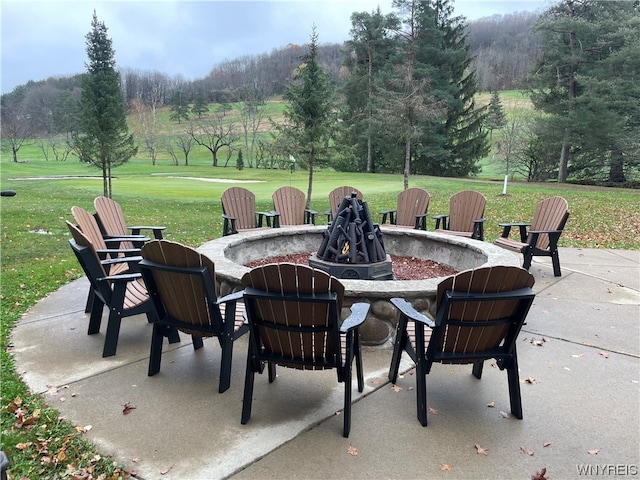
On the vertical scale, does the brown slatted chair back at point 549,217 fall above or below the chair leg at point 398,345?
above

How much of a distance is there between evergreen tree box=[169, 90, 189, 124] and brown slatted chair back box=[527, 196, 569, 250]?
53299 mm

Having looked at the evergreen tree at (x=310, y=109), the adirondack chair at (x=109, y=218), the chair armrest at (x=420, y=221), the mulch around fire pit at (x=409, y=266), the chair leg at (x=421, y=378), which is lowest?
the mulch around fire pit at (x=409, y=266)

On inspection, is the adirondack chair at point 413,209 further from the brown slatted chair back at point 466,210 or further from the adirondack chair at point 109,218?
the adirondack chair at point 109,218

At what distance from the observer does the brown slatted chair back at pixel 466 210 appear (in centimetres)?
675

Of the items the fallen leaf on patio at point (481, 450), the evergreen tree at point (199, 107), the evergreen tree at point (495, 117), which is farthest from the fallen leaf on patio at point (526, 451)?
the evergreen tree at point (199, 107)

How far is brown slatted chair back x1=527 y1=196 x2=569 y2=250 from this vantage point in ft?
18.8

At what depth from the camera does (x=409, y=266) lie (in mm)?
5809

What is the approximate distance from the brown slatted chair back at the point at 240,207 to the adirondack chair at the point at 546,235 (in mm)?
3730

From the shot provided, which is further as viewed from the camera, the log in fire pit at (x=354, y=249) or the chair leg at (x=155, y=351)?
the log in fire pit at (x=354, y=249)

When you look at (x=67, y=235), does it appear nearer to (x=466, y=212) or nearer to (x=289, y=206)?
(x=289, y=206)

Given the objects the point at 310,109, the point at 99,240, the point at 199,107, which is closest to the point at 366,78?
the point at 310,109

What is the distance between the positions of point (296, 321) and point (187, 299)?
849 mm

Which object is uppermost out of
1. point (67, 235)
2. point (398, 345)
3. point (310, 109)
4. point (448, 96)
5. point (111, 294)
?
point (448, 96)

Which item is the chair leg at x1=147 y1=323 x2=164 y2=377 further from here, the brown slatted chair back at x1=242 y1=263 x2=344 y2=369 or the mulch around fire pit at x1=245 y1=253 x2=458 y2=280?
the mulch around fire pit at x1=245 y1=253 x2=458 y2=280
